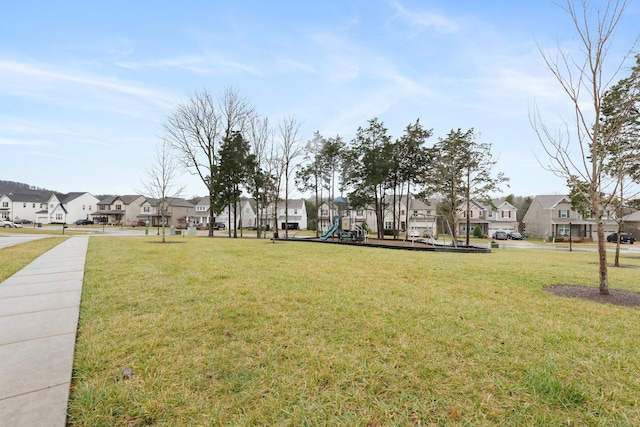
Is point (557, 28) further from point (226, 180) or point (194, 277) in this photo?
point (226, 180)

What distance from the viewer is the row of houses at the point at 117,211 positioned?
2618 inches

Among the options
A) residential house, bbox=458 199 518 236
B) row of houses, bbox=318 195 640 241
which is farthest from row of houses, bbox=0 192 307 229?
residential house, bbox=458 199 518 236

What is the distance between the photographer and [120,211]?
68625mm

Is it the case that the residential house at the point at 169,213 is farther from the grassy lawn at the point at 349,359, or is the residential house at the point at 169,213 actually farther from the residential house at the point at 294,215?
the grassy lawn at the point at 349,359

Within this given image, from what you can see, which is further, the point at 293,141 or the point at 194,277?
the point at 293,141

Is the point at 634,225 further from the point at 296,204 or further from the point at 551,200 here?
the point at 296,204

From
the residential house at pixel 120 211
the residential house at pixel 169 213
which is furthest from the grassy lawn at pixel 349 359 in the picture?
the residential house at pixel 120 211

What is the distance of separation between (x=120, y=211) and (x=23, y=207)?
86.1 feet

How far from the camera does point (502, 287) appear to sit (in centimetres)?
654

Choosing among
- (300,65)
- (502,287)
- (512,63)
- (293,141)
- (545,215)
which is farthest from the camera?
(545,215)

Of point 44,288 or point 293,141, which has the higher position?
point 293,141

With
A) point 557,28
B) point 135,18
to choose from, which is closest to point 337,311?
point 557,28

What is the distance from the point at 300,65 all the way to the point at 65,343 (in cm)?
1760

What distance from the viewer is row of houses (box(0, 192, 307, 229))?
218ft
